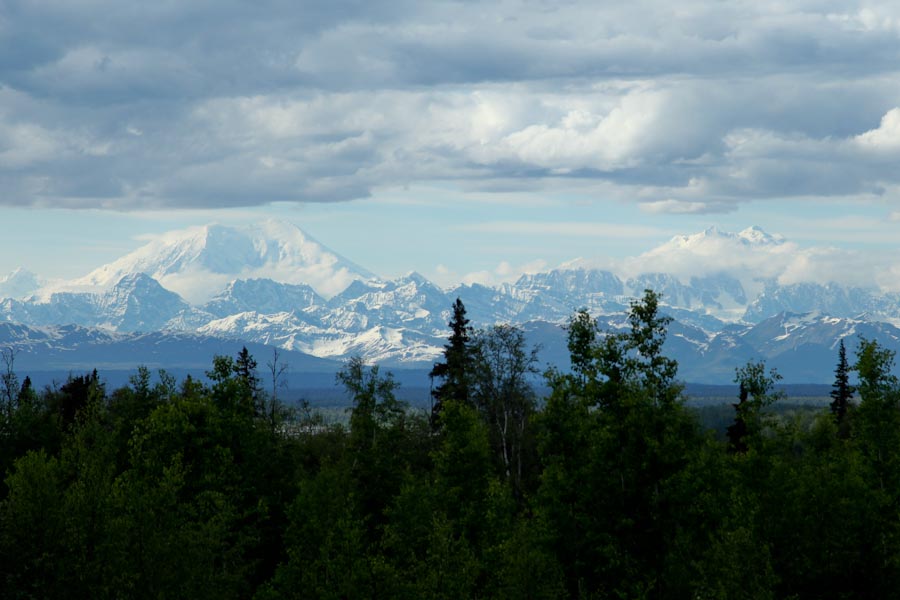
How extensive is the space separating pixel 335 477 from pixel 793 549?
32.3 meters

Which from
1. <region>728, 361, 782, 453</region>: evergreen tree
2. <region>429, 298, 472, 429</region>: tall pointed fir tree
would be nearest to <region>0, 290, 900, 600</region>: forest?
<region>728, 361, 782, 453</region>: evergreen tree

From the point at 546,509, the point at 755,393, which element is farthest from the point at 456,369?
the point at 546,509

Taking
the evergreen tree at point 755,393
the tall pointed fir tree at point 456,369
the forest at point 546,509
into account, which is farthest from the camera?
the tall pointed fir tree at point 456,369

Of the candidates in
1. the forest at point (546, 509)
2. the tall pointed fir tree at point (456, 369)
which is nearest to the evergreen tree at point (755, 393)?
the forest at point (546, 509)

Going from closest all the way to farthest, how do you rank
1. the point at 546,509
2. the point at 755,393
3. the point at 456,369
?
the point at 546,509 < the point at 755,393 < the point at 456,369

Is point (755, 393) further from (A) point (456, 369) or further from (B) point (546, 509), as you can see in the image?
(A) point (456, 369)

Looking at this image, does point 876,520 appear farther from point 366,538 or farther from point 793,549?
point 366,538

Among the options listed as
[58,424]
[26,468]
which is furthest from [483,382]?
[26,468]

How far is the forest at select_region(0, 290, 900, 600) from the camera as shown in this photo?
2527 inches

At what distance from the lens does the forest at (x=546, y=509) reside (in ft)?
211

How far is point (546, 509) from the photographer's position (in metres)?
70.7

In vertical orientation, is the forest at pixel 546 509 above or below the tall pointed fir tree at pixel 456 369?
below

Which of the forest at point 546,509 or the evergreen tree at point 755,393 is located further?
the evergreen tree at point 755,393

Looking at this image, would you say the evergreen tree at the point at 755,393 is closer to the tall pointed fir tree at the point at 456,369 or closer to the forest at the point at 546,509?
the forest at the point at 546,509
